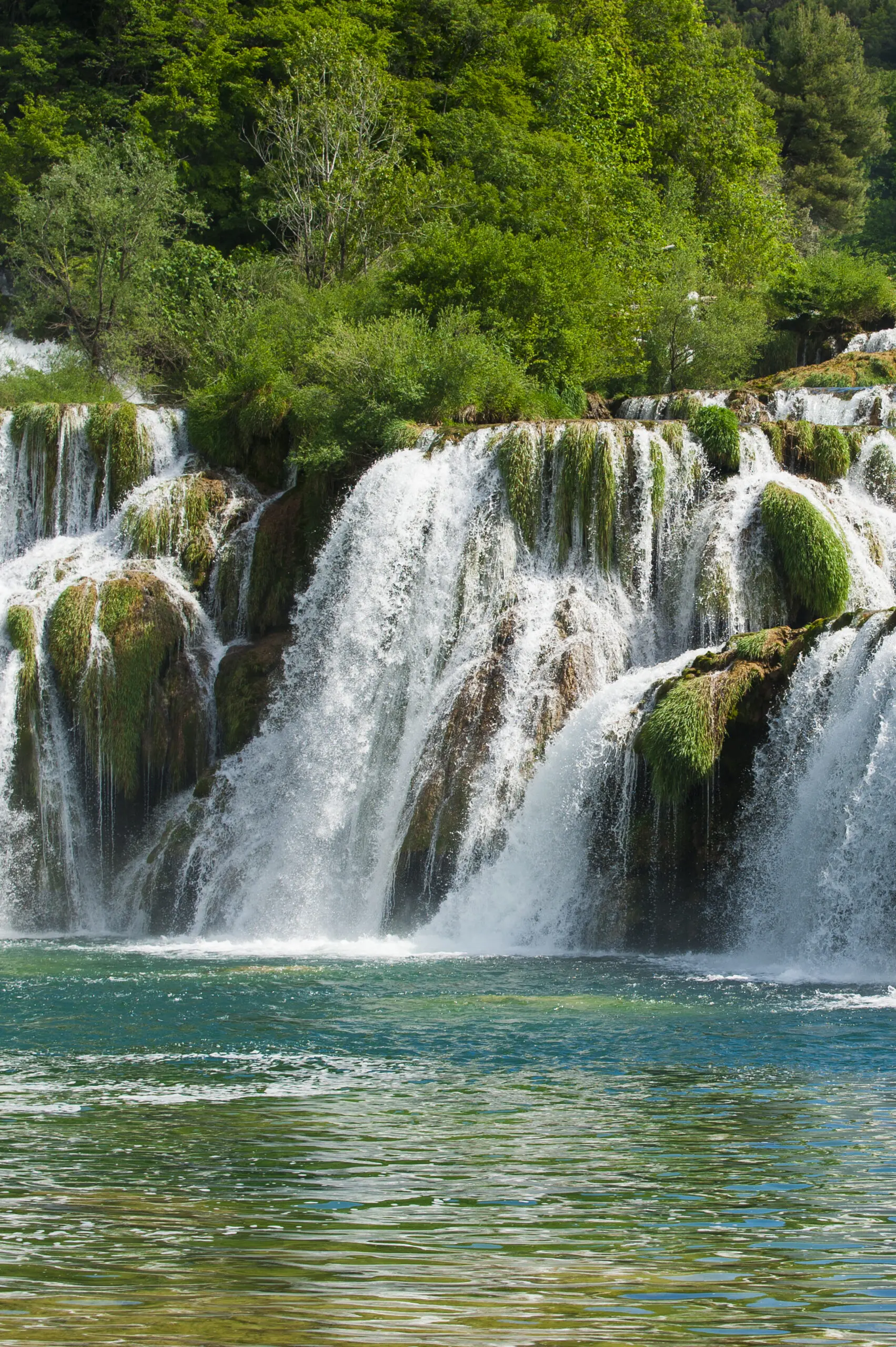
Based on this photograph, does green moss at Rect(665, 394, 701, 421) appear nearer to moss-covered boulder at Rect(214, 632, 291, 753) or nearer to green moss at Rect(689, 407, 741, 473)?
green moss at Rect(689, 407, 741, 473)

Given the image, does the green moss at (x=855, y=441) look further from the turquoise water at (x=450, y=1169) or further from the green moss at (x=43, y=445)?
the green moss at (x=43, y=445)

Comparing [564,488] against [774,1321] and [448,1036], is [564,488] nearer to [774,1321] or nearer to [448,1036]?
[448,1036]

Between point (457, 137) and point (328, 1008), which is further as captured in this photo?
point (457, 137)

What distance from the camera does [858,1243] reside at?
255 inches

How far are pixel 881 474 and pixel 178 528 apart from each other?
42.2ft

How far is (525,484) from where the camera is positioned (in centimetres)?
2452

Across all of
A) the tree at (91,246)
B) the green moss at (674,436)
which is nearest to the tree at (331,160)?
the tree at (91,246)

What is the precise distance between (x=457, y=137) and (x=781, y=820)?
30.3 meters

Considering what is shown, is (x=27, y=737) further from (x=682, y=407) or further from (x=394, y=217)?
(x=394, y=217)

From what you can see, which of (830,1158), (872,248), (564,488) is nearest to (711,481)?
(564,488)

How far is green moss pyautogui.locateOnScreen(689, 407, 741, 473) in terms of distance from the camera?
23.8 metres

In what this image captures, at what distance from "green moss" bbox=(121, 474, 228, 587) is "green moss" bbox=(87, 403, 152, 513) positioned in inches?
59.3

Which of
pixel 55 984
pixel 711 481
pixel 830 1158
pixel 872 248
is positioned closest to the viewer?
pixel 830 1158

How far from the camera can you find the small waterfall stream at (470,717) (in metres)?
18.5
